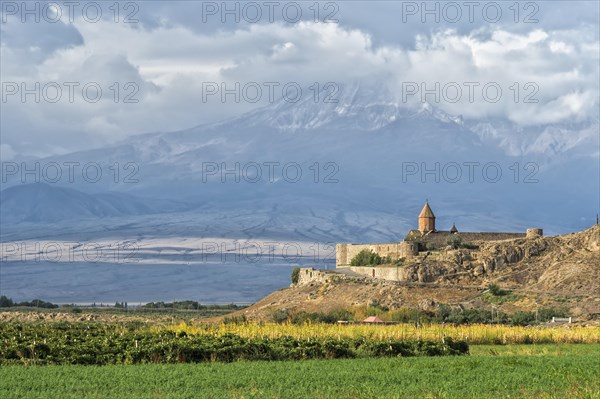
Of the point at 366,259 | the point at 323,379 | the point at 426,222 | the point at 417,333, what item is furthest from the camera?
the point at 426,222

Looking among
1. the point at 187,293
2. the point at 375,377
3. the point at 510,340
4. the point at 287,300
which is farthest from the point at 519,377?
the point at 187,293

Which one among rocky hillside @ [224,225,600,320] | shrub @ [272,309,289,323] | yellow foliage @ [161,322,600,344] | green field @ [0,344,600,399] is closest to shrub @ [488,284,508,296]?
rocky hillside @ [224,225,600,320]

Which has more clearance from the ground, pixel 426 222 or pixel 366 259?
pixel 426 222

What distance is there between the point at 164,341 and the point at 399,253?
47.2 m

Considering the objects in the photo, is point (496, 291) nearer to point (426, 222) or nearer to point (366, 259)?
point (366, 259)

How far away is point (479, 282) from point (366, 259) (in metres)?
12.7

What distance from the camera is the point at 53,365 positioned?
3356cm

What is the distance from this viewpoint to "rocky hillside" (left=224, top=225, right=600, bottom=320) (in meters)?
69.6

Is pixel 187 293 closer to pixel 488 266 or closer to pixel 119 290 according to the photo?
pixel 119 290

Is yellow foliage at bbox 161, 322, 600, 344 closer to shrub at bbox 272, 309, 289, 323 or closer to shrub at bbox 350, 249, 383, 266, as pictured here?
shrub at bbox 272, 309, 289, 323

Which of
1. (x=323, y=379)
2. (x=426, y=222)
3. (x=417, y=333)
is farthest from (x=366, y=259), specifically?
(x=323, y=379)

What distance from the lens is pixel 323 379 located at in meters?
29.7

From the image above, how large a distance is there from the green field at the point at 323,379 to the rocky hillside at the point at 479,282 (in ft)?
107

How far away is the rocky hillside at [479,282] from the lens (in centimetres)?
6962
